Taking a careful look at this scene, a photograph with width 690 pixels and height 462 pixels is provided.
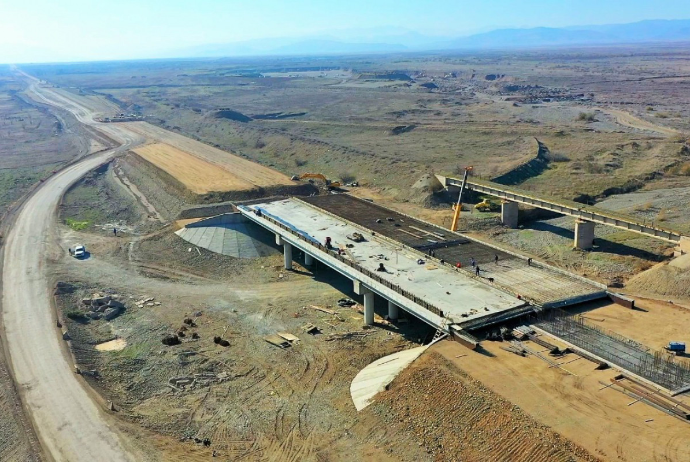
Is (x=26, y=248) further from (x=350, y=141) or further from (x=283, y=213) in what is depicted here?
(x=350, y=141)

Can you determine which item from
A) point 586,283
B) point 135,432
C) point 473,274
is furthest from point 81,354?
point 586,283

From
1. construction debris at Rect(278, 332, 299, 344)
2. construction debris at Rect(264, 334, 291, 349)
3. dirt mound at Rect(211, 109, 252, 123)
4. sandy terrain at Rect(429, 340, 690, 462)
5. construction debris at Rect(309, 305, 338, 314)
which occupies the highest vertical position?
dirt mound at Rect(211, 109, 252, 123)

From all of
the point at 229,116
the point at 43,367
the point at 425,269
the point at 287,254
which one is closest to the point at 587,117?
the point at 229,116

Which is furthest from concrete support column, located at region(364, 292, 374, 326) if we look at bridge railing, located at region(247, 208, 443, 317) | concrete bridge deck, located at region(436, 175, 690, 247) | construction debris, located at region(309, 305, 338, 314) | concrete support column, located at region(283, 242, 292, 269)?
concrete bridge deck, located at region(436, 175, 690, 247)

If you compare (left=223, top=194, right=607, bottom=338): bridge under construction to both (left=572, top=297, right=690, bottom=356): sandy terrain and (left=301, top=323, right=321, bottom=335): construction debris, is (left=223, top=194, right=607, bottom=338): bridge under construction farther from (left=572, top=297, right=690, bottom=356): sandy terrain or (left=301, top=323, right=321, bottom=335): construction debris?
(left=301, top=323, right=321, bottom=335): construction debris

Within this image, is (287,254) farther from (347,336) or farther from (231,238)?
(347,336)

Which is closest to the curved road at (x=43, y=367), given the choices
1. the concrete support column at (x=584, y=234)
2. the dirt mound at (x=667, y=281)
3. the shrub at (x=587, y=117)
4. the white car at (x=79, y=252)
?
the white car at (x=79, y=252)
